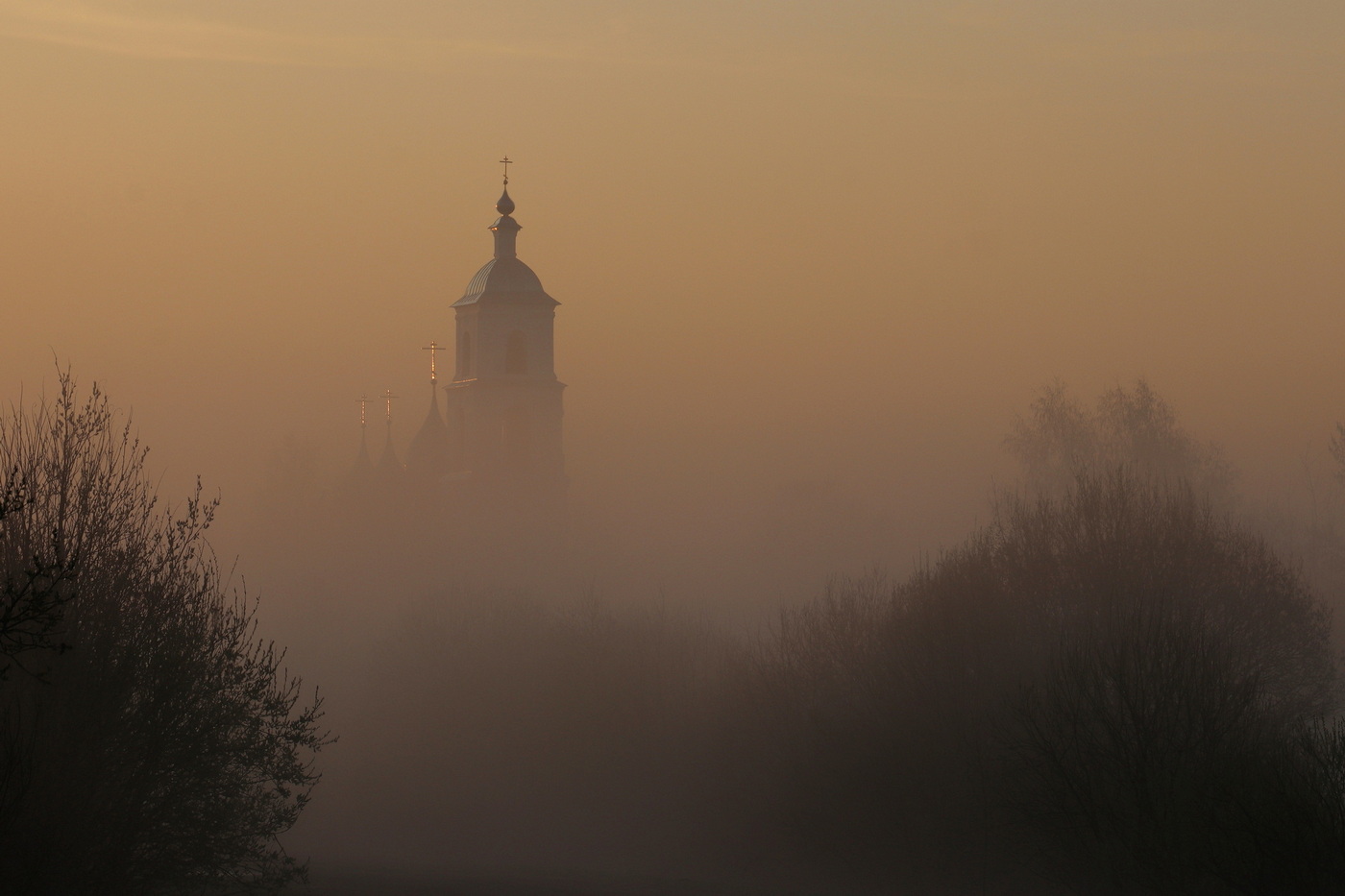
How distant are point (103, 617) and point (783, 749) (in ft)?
61.6

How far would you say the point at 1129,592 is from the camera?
31594mm

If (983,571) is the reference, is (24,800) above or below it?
below

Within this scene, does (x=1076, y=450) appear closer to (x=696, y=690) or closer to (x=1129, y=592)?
(x=696, y=690)

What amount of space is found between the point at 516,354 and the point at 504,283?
3.22 m

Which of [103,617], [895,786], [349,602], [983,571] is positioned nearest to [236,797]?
[103,617]

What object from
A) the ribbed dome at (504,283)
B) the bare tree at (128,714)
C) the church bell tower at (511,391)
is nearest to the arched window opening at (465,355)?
the church bell tower at (511,391)

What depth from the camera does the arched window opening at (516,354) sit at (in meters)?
72.2

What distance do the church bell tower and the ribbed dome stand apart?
4 cm

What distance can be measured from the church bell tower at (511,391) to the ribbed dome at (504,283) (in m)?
0.04

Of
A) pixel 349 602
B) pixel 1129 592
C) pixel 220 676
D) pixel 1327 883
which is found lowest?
pixel 1327 883

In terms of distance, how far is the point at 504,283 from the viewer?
72.6 m

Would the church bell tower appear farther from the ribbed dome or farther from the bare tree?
the bare tree

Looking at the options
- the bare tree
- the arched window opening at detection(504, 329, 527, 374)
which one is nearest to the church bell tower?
the arched window opening at detection(504, 329, 527, 374)

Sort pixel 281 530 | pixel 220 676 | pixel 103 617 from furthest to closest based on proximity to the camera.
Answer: pixel 281 530
pixel 220 676
pixel 103 617
